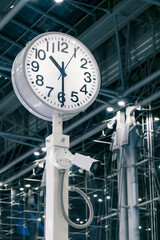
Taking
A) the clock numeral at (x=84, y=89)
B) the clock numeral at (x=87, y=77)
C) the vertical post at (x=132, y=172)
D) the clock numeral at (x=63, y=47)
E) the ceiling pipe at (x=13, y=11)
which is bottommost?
the clock numeral at (x=84, y=89)

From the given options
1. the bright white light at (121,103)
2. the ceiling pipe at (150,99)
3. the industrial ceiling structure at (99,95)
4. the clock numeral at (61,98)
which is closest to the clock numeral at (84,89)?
the clock numeral at (61,98)

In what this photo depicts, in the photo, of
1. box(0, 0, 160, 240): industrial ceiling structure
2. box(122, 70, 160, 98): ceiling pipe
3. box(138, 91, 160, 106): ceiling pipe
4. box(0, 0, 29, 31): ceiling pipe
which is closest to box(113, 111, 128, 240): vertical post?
box(0, 0, 160, 240): industrial ceiling structure

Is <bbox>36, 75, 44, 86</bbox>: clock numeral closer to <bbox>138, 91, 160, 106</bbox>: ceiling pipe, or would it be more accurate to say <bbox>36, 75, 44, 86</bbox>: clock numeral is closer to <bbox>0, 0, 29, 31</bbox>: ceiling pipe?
<bbox>0, 0, 29, 31</bbox>: ceiling pipe

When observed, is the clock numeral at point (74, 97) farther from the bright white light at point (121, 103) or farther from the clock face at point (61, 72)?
the bright white light at point (121, 103)

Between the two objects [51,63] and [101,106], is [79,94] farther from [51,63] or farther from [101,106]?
[101,106]

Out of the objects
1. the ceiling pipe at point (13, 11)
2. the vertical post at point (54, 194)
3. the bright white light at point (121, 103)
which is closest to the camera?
the vertical post at point (54, 194)

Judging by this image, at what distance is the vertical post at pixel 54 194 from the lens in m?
2.05

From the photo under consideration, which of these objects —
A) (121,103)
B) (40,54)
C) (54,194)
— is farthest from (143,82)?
(54,194)

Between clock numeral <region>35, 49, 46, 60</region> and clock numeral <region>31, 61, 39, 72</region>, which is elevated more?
clock numeral <region>35, 49, 46, 60</region>

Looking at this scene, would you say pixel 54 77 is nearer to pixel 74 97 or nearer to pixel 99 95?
pixel 74 97

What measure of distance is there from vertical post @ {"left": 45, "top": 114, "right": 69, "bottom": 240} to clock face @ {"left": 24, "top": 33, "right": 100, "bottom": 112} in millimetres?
126

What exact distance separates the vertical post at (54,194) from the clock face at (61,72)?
13cm

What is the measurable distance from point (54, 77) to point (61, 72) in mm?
51

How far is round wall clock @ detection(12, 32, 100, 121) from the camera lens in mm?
2273
